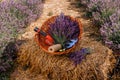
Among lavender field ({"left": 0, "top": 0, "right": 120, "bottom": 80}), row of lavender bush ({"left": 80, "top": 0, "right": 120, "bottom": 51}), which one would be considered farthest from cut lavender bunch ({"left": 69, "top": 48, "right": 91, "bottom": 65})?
row of lavender bush ({"left": 80, "top": 0, "right": 120, "bottom": 51})

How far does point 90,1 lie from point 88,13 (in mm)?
329

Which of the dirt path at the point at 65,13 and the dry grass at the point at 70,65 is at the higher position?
the dirt path at the point at 65,13

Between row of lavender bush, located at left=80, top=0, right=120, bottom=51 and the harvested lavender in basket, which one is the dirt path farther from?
the harvested lavender in basket

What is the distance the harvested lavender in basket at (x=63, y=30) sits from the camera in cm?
498

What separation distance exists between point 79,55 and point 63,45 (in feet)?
1.30

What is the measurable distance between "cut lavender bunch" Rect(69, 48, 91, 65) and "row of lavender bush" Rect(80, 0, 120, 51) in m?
0.47

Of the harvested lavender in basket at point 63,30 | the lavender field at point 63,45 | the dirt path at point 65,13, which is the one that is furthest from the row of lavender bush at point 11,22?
the harvested lavender in basket at point 63,30

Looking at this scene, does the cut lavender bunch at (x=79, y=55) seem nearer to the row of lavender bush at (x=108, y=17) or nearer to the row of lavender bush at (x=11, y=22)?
the row of lavender bush at (x=108, y=17)

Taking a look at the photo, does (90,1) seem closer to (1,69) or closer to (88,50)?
(88,50)

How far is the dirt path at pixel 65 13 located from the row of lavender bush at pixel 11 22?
0.18 metres

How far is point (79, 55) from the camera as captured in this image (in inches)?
185

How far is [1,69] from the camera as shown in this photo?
5.07m

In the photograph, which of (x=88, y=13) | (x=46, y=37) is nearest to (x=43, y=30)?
(x=46, y=37)

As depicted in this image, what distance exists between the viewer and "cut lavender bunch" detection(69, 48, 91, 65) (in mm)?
4634
